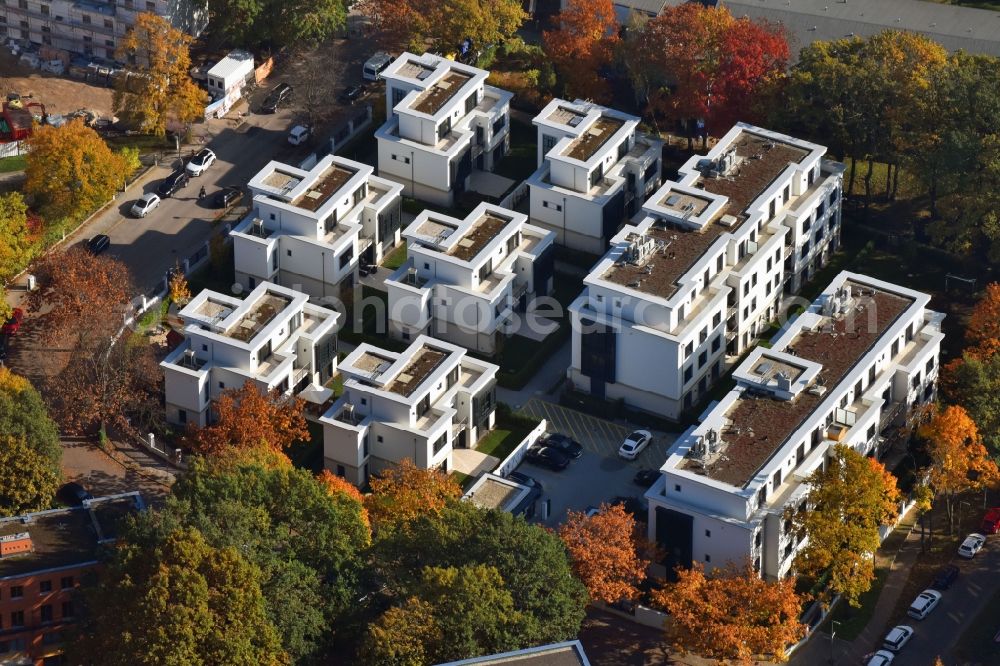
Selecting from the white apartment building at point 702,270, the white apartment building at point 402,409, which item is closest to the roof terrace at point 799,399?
the white apartment building at point 702,270

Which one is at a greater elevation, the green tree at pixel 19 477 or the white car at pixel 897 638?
the green tree at pixel 19 477

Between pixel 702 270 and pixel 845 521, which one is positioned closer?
pixel 845 521

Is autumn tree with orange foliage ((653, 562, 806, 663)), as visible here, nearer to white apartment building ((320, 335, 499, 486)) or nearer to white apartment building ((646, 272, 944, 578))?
white apartment building ((646, 272, 944, 578))

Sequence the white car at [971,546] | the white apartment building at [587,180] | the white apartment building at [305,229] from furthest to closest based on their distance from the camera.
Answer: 1. the white apartment building at [587,180]
2. the white apartment building at [305,229]
3. the white car at [971,546]

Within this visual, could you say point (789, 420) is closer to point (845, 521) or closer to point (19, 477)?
point (845, 521)

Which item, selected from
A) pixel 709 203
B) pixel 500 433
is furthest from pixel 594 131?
pixel 500 433

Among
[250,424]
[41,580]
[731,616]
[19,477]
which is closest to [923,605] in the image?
[731,616]

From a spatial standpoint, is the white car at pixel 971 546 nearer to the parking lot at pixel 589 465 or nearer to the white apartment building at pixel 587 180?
the parking lot at pixel 589 465

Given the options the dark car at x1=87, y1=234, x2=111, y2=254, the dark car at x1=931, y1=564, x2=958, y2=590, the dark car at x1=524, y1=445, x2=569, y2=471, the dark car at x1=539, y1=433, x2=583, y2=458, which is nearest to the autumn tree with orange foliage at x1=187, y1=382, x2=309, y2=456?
the dark car at x1=524, y1=445, x2=569, y2=471
